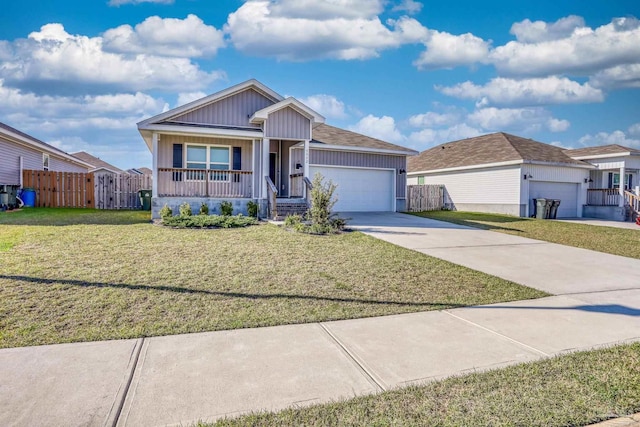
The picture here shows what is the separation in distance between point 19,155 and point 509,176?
25614 mm

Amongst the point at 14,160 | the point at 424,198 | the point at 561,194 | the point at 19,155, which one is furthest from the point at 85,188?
the point at 561,194

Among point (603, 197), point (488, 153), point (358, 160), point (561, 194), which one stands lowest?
point (603, 197)

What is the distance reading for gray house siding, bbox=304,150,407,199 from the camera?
58.4ft

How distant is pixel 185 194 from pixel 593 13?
20.0 m

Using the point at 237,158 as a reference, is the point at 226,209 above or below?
below

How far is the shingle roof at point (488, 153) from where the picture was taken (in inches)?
846

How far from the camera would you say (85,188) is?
18.9m

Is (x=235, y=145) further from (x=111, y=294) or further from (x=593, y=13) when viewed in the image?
(x=593, y=13)

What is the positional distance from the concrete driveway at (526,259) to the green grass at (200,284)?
2.49ft

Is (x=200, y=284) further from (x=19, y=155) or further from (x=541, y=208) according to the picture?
(x=541, y=208)

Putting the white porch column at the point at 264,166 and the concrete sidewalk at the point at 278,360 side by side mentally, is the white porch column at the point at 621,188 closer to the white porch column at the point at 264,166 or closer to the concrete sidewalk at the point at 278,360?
the white porch column at the point at 264,166

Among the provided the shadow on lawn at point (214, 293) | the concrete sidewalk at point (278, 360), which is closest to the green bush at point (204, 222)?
the shadow on lawn at point (214, 293)

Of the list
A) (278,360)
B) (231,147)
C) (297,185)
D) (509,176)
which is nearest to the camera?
(278,360)

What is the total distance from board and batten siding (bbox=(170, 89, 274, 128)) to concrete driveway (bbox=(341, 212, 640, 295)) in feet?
23.4
